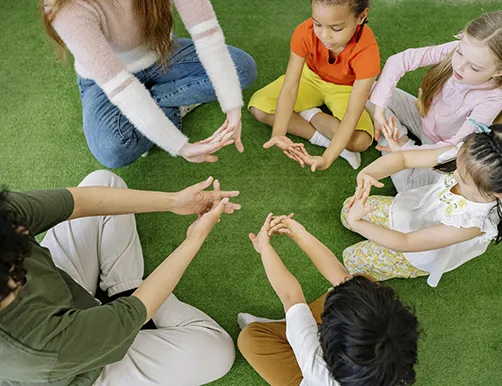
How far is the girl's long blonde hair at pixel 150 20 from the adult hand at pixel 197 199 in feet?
1.32

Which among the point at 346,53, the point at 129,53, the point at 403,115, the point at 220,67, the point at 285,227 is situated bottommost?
the point at 403,115

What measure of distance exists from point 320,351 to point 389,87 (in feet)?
2.63

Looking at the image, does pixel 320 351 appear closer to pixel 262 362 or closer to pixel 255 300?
pixel 262 362

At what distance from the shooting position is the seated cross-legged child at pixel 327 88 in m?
1.24

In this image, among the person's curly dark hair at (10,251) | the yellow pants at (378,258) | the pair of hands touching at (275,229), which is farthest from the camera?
the yellow pants at (378,258)

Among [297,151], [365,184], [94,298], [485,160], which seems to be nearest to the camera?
[485,160]

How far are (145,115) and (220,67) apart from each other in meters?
0.25

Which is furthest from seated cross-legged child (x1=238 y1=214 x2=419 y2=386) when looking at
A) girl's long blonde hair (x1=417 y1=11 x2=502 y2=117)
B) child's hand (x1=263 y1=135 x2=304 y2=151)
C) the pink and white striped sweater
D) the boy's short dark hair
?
girl's long blonde hair (x1=417 y1=11 x2=502 y2=117)

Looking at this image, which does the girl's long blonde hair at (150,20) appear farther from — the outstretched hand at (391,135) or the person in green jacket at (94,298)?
the outstretched hand at (391,135)

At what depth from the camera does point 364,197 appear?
1167 millimetres

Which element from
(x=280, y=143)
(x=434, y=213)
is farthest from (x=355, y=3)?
(x=434, y=213)

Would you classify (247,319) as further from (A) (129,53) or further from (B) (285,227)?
(A) (129,53)

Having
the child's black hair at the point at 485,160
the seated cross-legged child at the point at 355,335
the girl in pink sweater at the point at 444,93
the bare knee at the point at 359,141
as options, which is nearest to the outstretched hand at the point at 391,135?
the girl in pink sweater at the point at 444,93

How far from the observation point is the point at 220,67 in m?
Answer: 1.32
